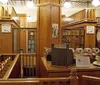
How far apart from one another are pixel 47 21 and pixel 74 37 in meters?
2.67

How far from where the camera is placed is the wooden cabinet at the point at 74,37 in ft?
27.5

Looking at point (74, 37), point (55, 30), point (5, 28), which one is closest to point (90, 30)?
point (74, 37)

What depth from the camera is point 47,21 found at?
21.4 ft

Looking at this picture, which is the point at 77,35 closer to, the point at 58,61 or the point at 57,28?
the point at 57,28

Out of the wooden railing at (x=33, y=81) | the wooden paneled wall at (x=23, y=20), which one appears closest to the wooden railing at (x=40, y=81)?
the wooden railing at (x=33, y=81)

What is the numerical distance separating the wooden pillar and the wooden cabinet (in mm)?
1794

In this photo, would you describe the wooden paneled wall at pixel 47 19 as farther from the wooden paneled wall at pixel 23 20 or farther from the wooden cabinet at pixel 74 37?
the wooden paneled wall at pixel 23 20

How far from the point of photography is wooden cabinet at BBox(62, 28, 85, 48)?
8.39 m

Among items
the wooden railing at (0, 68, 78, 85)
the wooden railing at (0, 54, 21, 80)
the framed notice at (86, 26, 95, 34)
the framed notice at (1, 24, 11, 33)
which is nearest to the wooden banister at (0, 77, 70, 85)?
the wooden railing at (0, 68, 78, 85)

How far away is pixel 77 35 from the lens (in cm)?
862

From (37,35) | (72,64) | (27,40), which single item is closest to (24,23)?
(27,40)

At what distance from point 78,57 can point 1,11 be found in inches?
173

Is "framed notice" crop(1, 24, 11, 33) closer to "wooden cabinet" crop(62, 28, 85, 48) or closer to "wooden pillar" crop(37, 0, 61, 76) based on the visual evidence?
"wooden pillar" crop(37, 0, 61, 76)

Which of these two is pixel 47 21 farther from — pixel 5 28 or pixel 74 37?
pixel 74 37
